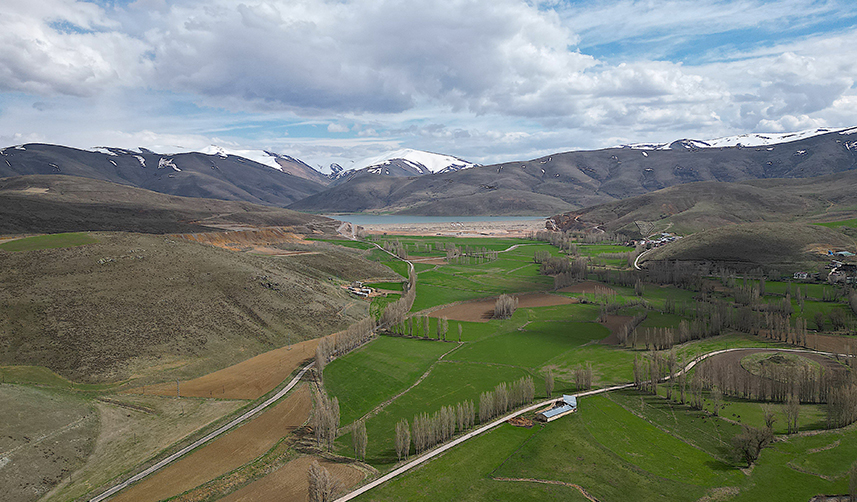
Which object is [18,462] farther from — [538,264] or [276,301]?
[538,264]

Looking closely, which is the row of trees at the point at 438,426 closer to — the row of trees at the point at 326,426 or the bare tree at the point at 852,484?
the row of trees at the point at 326,426

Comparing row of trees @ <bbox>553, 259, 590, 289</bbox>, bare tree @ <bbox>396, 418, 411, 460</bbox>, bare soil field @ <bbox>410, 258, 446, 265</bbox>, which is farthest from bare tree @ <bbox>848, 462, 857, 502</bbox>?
bare soil field @ <bbox>410, 258, 446, 265</bbox>

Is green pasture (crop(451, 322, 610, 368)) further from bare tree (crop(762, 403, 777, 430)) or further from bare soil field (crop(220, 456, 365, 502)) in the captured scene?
bare soil field (crop(220, 456, 365, 502))

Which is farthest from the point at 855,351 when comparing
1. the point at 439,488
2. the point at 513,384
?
the point at 439,488

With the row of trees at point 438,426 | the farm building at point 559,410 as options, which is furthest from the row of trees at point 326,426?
the farm building at point 559,410

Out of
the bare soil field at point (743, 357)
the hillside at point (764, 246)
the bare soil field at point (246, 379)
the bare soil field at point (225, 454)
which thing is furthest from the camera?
the hillside at point (764, 246)

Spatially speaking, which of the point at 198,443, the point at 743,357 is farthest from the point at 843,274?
the point at 198,443
